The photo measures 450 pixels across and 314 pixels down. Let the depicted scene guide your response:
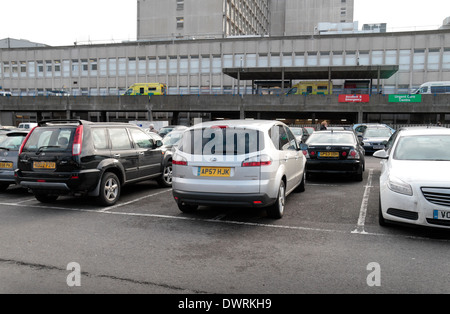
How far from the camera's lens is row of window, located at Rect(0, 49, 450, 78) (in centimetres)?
4528

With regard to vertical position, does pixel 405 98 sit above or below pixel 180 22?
below

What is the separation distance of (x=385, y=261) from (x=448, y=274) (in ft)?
2.10

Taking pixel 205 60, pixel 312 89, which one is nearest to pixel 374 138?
pixel 312 89

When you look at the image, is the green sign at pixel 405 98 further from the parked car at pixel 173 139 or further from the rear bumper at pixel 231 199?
the rear bumper at pixel 231 199

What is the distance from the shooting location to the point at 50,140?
713 cm

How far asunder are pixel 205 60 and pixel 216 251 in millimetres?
48285

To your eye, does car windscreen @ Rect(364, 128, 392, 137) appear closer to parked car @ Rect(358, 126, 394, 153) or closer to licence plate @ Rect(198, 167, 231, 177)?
parked car @ Rect(358, 126, 394, 153)

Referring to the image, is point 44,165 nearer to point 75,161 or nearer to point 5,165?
point 75,161

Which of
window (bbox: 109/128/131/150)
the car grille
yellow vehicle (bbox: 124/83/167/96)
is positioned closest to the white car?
the car grille

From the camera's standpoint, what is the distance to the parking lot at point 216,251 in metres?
3.70

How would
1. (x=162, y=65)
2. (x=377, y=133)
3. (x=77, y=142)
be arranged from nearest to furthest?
(x=77, y=142) → (x=377, y=133) → (x=162, y=65)

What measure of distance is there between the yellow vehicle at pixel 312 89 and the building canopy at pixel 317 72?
45.6 inches

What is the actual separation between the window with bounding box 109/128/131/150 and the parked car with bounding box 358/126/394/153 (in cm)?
1342
